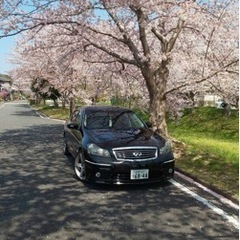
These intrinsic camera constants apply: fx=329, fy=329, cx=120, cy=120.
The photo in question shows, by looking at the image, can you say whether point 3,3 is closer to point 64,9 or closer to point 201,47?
point 64,9

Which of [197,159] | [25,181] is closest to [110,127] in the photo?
[25,181]

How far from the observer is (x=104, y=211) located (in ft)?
15.9

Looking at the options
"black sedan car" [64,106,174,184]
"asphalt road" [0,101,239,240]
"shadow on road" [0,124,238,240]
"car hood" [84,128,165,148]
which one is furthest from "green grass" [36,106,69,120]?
"asphalt road" [0,101,239,240]

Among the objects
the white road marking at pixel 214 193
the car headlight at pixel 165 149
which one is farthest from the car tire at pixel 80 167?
the white road marking at pixel 214 193

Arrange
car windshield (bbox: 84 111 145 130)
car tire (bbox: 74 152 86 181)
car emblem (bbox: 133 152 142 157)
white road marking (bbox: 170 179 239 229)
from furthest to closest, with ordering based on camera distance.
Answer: car windshield (bbox: 84 111 145 130) → car tire (bbox: 74 152 86 181) → car emblem (bbox: 133 152 142 157) → white road marking (bbox: 170 179 239 229)

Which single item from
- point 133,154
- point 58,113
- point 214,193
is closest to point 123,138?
point 133,154

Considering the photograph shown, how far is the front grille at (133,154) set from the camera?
19.4 feet

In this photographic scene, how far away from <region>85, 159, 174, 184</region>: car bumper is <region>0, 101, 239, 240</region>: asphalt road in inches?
7.2

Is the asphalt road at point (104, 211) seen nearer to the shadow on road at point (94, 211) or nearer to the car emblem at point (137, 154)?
the shadow on road at point (94, 211)

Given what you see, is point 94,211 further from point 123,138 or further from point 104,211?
point 123,138

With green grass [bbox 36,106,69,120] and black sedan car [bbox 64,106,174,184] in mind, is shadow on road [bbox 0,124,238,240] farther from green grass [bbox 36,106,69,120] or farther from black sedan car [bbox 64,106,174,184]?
green grass [bbox 36,106,69,120]

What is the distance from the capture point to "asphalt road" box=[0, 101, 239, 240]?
13.4 feet

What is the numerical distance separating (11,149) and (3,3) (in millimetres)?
4565

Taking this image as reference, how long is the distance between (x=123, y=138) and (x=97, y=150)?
1.98ft
